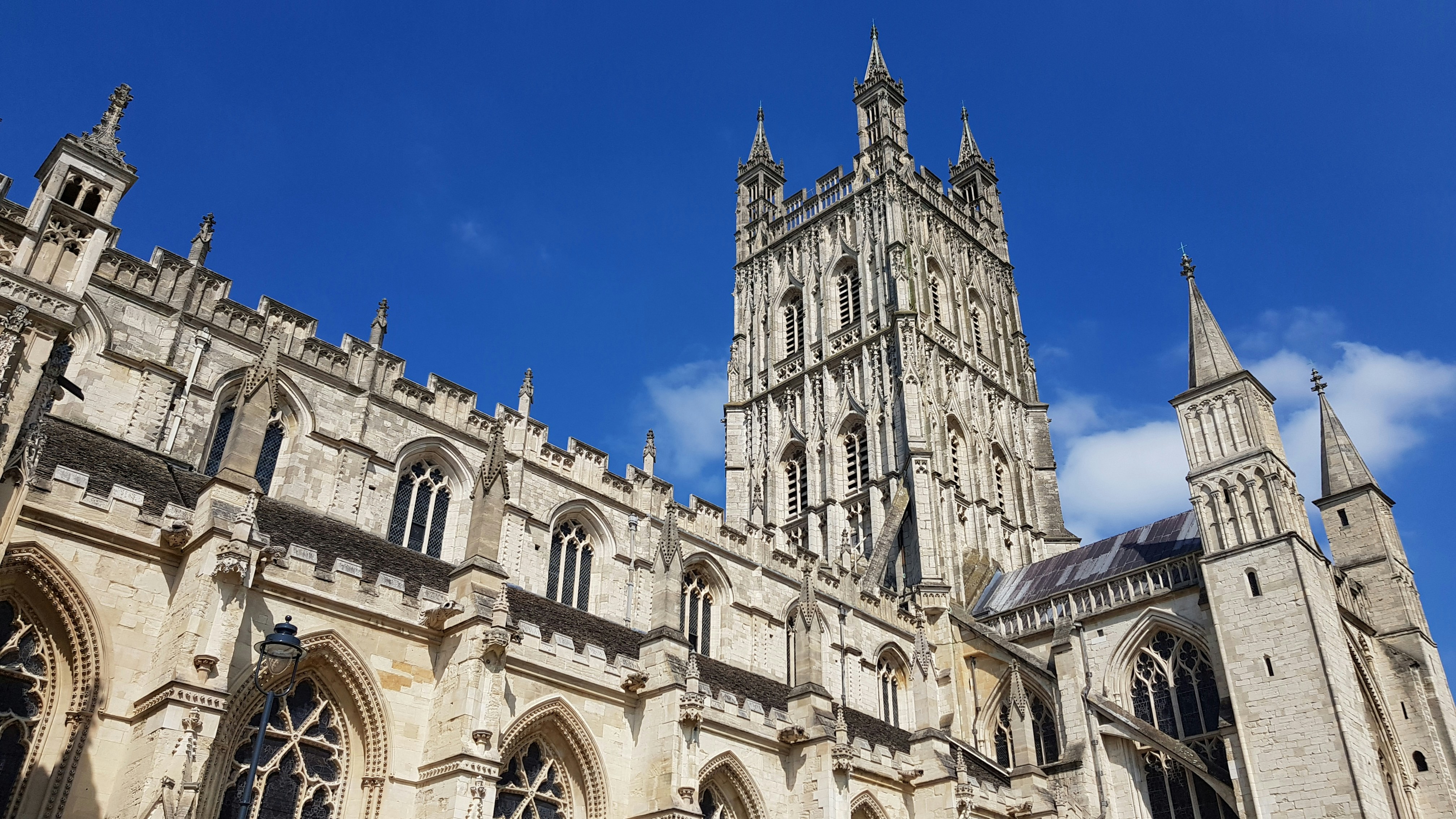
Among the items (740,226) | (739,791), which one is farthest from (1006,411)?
(739,791)

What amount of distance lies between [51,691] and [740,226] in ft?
130

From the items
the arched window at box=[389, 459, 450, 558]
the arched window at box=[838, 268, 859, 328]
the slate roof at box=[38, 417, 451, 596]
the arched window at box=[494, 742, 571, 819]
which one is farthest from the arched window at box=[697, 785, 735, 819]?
the arched window at box=[838, 268, 859, 328]

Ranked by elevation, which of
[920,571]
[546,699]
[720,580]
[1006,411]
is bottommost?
[546,699]

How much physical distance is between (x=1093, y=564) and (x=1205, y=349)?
7.27 m

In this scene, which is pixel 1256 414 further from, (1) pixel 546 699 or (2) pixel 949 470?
(1) pixel 546 699

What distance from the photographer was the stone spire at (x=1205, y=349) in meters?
29.0

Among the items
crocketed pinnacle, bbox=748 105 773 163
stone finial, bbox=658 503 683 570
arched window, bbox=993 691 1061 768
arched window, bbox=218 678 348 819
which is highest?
crocketed pinnacle, bbox=748 105 773 163

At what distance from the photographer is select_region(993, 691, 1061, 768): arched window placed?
28.0 m

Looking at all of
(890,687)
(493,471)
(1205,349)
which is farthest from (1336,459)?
(493,471)

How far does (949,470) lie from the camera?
124 feet

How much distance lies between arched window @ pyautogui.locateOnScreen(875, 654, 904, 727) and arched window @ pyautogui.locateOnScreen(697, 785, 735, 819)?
11.9m

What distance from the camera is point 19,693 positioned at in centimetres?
1238

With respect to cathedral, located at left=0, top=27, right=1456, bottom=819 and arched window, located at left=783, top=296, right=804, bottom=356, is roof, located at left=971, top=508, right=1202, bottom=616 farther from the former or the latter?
arched window, located at left=783, top=296, right=804, bottom=356

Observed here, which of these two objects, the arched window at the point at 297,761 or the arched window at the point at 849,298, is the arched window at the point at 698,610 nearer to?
the arched window at the point at 297,761
